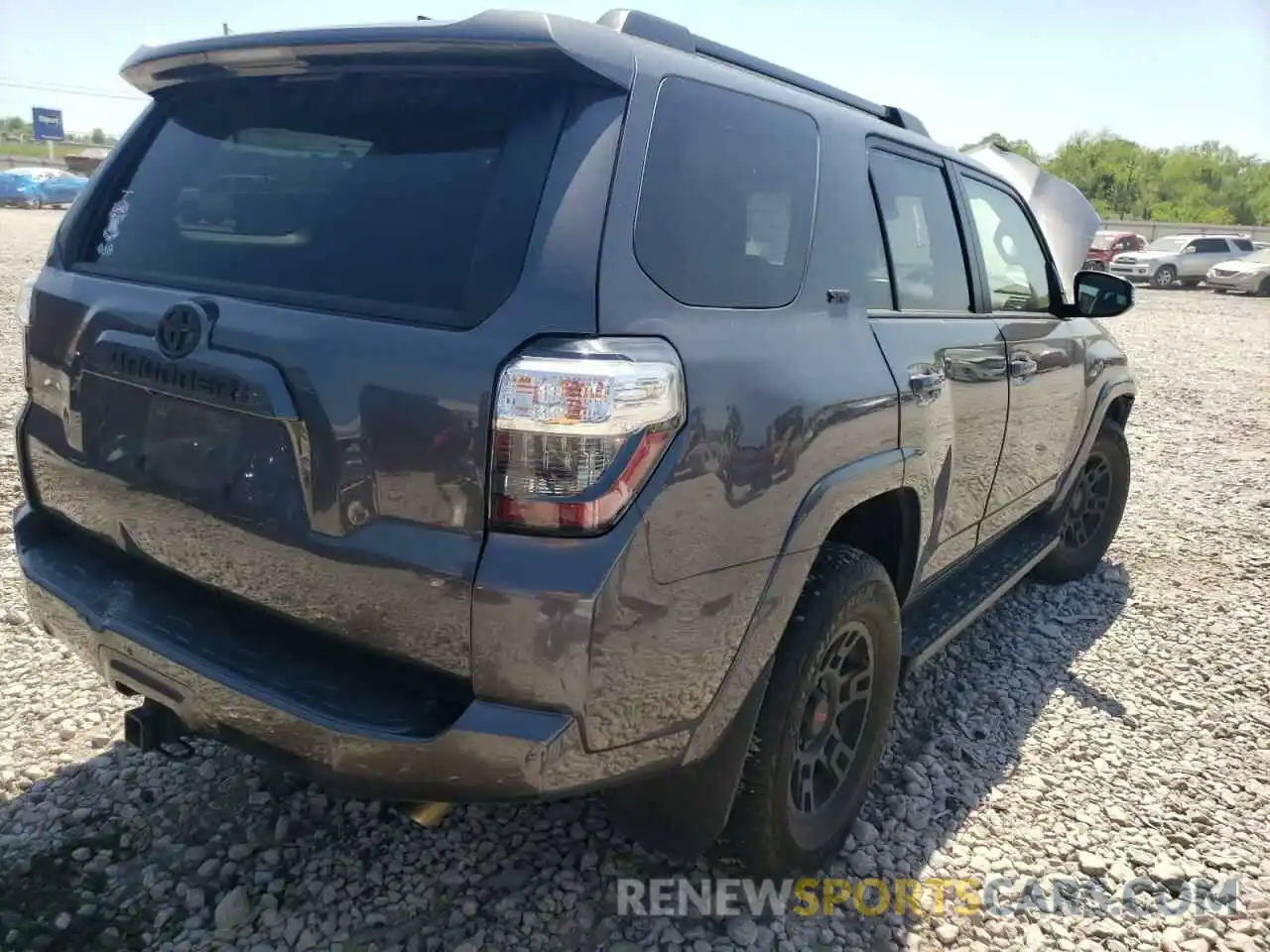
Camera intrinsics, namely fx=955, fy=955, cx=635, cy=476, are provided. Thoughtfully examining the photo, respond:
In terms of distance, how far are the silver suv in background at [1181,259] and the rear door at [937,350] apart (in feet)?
90.1

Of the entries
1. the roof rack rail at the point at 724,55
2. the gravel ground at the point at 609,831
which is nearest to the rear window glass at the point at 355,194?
the roof rack rail at the point at 724,55

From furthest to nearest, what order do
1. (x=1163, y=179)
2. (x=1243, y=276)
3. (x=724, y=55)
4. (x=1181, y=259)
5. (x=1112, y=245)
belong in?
(x=1163, y=179) < (x=1112, y=245) < (x=1181, y=259) < (x=1243, y=276) < (x=724, y=55)

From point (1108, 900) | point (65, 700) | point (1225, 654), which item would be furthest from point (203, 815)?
point (1225, 654)

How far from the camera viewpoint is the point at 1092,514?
4957 mm

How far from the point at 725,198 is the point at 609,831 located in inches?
66.8

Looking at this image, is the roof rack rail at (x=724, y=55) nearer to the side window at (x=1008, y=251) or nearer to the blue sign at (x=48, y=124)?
the side window at (x=1008, y=251)

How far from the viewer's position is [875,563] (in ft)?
8.03

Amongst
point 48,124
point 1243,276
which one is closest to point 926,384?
point 1243,276

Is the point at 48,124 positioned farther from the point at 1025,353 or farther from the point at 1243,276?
the point at 1025,353

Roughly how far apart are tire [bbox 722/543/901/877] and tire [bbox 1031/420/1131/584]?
2401mm

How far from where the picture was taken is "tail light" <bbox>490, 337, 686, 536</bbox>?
1607mm

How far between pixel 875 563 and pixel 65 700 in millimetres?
2572

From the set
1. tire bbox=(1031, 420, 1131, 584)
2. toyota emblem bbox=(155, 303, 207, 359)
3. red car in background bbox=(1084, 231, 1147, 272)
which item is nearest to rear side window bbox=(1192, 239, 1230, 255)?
red car in background bbox=(1084, 231, 1147, 272)

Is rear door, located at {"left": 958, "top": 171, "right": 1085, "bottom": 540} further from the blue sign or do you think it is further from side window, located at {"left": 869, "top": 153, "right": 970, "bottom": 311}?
the blue sign
